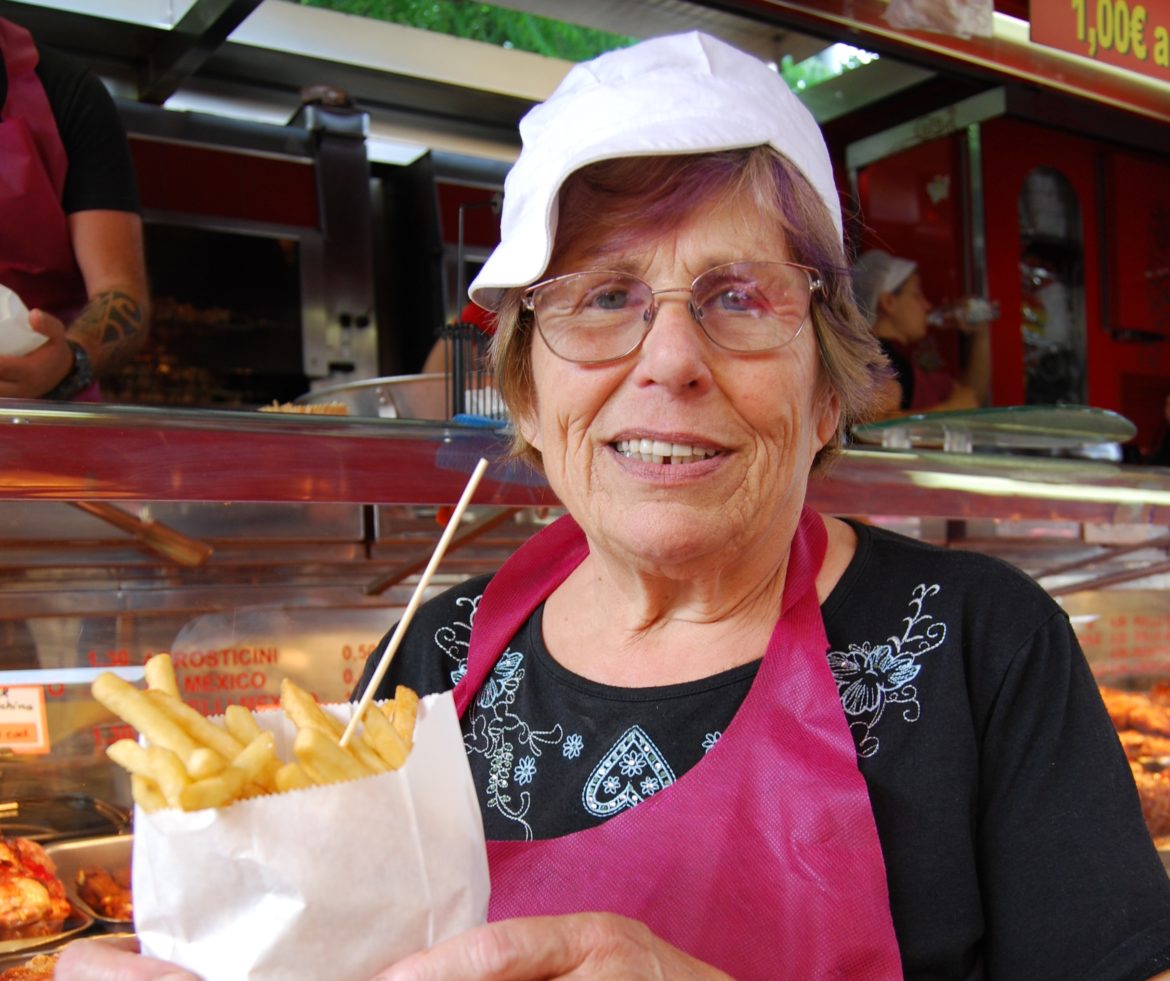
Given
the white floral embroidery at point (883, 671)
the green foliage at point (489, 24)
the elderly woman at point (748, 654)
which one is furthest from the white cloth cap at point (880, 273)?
the white floral embroidery at point (883, 671)

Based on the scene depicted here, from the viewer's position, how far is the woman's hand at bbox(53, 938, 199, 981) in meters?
0.87

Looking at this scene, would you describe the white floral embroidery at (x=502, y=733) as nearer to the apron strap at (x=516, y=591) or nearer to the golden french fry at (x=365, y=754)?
the apron strap at (x=516, y=591)

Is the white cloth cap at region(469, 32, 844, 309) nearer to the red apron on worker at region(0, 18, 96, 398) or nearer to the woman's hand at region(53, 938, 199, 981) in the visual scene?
the woman's hand at region(53, 938, 199, 981)

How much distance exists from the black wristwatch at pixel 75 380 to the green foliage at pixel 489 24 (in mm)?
3702

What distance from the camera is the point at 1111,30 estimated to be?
3.22 meters

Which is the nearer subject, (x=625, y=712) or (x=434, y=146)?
(x=625, y=712)

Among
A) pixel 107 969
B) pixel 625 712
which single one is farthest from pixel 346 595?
pixel 107 969

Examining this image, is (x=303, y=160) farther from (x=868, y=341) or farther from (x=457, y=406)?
(x=868, y=341)

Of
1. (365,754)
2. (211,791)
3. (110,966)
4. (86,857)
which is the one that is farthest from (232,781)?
(86,857)

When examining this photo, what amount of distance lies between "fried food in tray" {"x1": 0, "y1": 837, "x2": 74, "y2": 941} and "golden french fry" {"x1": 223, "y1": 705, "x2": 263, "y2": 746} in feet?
3.68

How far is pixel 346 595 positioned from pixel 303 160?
3438 mm

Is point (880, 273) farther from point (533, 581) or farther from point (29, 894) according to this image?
point (29, 894)

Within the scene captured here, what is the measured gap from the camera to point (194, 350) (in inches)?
193

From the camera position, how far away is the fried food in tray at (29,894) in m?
1.79
